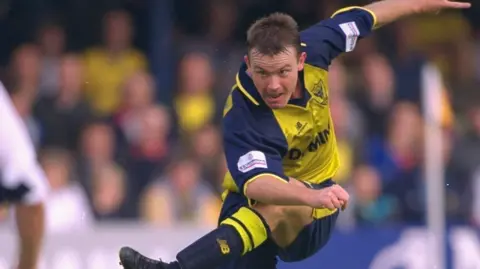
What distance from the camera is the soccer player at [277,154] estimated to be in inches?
258

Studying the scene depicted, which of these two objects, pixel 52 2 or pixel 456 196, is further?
pixel 52 2

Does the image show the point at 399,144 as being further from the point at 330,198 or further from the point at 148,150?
the point at 330,198

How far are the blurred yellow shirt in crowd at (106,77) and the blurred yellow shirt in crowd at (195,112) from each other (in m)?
0.62

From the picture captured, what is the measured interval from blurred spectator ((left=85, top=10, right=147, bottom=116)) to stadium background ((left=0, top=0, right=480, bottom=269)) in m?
0.02

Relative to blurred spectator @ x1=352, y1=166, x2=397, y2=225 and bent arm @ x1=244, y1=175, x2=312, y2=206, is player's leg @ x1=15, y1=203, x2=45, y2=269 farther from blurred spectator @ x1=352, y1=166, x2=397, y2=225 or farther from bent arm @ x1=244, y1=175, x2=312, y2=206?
blurred spectator @ x1=352, y1=166, x2=397, y2=225

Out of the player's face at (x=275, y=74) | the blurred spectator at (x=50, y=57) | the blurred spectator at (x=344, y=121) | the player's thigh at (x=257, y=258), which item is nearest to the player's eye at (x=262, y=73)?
the player's face at (x=275, y=74)

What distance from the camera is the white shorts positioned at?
21.0 ft

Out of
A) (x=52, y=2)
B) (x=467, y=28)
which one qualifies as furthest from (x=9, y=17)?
(x=467, y=28)

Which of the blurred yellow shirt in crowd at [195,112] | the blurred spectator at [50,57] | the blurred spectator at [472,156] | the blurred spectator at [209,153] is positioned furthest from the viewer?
the blurred spectator at [50,57]

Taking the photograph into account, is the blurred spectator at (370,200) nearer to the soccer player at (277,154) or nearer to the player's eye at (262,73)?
the soccer player at (277,154)

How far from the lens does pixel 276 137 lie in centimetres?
674

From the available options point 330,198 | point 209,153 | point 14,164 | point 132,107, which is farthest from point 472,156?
point 14,164

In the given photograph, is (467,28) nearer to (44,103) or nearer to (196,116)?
(196,116)

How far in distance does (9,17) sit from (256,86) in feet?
25.3
